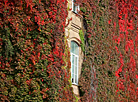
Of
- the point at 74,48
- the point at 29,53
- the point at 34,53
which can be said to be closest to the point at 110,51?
the point at 74,48

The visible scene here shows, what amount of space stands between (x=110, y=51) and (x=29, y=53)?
711 centimetres

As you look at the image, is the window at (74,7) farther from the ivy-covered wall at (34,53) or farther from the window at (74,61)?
the ivy-covered wall at (34,53)

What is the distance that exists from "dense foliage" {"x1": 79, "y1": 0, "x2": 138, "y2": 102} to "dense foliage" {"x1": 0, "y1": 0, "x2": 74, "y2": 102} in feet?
11.9

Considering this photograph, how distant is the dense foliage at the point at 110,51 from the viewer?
53.8ft

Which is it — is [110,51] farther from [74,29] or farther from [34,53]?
[34,53]

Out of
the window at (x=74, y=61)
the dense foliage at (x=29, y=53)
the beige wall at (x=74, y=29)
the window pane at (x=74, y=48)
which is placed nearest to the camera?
the dense foliage at (x=29, y=53)

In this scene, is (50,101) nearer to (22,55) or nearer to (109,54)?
(22,55)

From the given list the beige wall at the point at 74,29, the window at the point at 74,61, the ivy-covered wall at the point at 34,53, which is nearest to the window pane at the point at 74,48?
the window at the point at 74,61

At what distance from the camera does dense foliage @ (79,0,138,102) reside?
1641 centimetres

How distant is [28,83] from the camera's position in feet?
39.6

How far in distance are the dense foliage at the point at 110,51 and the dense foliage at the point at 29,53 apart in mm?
3638

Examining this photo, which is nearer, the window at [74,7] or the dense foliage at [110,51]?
the window at [74,7]

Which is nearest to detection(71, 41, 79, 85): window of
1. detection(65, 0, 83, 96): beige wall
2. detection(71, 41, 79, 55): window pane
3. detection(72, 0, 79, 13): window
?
detection(71, 41, 79, 55): window pane

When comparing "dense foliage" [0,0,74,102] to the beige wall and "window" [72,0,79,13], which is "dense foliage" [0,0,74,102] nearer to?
the beige wall
